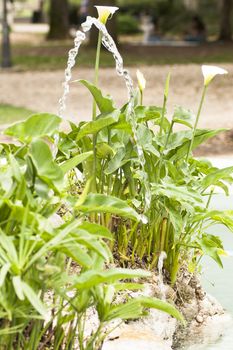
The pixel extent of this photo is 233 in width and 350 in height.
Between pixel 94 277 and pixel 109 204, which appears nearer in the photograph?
pixel 94 277

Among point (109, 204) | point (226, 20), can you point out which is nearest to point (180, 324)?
point (109, 204)

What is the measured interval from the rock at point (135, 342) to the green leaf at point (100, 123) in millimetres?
956

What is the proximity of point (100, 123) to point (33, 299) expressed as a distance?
1.62m

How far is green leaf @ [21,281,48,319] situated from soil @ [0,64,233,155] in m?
10.3

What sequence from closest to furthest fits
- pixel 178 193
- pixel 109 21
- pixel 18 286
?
pixel 18 286 → pixel 178 193 → pixel 109 21

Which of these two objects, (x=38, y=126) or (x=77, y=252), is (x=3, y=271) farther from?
(x=38, y=126)

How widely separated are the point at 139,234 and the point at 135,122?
0.57m

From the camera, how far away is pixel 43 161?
397 centimetres

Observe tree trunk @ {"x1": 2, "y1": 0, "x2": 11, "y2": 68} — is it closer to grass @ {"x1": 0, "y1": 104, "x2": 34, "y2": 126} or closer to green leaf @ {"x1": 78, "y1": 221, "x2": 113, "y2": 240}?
grass @ {"x1": 0, "y1": 104, "x2": 34, "y2": 126}

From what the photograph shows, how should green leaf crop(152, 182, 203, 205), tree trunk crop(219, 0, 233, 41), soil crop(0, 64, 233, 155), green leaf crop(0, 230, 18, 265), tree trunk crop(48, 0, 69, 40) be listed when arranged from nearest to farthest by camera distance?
green leaf crop(0, 230, 18, 265)
green leaf crop(152, 182, 203, 205)
soil crop(0, 64, 233, 155)
tree trunk crop(219, 0, 233, 41)
tree trunk crop(48, 0, 69, 40)

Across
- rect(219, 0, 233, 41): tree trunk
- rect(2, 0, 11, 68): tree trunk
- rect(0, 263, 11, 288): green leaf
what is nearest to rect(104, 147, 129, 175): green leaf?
rect(0, 263, 11, 288): green leaf

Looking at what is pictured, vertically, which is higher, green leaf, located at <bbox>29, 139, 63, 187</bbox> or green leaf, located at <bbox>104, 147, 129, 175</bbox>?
green leaf, located at <bbox>29, 139, 63, 187</bbox>

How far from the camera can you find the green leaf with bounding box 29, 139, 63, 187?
394cm

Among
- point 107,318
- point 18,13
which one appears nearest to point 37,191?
point 107,318
